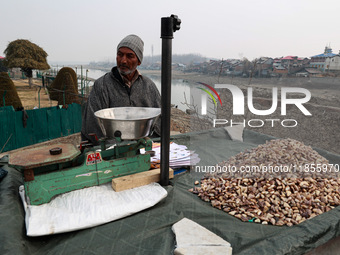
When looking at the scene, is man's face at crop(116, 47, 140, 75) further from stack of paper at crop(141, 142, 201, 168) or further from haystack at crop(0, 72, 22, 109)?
haystack at crop(0, 72, 22, 109)

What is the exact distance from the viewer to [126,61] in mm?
2352

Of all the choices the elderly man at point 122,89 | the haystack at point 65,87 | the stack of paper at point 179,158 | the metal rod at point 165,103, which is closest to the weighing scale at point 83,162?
the metal rod at point 165,103

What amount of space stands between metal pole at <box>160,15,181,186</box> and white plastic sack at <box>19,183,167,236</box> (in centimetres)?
20

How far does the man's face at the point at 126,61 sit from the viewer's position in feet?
7.55

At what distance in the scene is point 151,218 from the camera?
4.62 feet

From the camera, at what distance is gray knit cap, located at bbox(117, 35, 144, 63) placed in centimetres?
226

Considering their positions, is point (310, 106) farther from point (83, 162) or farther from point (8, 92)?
point (8, 92)

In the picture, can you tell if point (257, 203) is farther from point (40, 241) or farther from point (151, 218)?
point (40, 241)

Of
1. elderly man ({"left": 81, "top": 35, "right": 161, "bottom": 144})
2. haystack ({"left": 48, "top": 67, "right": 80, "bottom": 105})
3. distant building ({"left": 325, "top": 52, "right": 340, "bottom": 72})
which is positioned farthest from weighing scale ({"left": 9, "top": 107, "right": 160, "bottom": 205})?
haystack ({"left": 48, "top": 67, "right": 80, "bottom": 105})

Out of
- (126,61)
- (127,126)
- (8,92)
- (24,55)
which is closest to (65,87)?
(8,92)

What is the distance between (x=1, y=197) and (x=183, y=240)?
1.09 m

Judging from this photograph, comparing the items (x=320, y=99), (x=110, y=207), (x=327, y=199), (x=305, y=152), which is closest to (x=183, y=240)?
(x=110, y=207)

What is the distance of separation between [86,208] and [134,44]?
1.51m

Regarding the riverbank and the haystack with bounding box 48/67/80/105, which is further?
the haystack with bounding box 48/67/80/105
